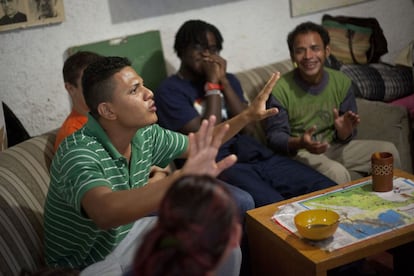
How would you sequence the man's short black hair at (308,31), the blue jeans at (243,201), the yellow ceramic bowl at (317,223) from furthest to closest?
1. the man's short black hair at (308,31)
2. the blue jeans at (243,201)
3. the yellow ceramic bowl at (317,223)

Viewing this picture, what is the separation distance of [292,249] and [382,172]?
1.59 ft

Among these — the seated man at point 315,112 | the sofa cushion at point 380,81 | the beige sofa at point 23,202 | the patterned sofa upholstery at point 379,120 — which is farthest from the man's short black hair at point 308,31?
the beige sofa at point 23,202

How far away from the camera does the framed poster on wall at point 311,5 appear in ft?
9.96

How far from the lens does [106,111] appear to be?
1.57m

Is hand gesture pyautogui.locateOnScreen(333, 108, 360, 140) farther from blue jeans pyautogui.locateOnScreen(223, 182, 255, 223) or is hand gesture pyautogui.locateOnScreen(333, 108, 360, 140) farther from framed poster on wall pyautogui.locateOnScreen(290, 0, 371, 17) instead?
framed poster on wall pyautogui.locateOnScreen(290, 0, 371, 17)

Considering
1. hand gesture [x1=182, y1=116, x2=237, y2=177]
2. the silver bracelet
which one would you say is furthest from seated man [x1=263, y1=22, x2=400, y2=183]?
hand gesture [x1=182, y1=116, x2=237, y2=177]

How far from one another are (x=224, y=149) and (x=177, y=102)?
1.03 ft

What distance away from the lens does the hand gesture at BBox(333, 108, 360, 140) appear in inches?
91.6

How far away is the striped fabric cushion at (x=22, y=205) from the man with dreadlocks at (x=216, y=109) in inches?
26.0

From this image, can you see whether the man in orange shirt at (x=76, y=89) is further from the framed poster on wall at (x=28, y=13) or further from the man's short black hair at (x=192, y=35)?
the man's short black hair at (x=192, y=35)

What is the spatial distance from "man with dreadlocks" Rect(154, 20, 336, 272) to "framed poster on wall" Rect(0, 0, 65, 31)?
59 cm

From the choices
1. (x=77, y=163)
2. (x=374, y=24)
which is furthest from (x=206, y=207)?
(x=374, y=24)

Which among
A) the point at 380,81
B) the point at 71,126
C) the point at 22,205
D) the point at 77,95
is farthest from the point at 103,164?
the point at 380,81

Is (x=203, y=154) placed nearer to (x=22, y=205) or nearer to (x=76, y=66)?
(x=22, y=205)
